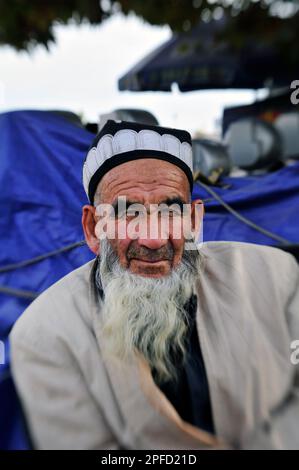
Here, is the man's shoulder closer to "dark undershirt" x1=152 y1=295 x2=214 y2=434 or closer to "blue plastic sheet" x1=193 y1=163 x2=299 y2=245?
"dark undershirt" x1=152 y1=295 x2=214 y2=434

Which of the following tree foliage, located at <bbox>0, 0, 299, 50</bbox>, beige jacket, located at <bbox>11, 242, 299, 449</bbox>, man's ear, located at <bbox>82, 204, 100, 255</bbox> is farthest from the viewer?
tree foliage, located at <bbox>0, 0, 299, 50</bbox>

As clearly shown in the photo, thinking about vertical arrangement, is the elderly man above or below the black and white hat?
below

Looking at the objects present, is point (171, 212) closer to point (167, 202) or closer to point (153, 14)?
point (167, 202)

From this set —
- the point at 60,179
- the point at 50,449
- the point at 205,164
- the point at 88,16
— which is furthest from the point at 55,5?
the point at 50,449

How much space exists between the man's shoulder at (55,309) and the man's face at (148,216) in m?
0.11

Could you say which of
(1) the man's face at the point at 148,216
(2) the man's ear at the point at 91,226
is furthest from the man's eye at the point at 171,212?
(2) the man's ear at the point at 91,226

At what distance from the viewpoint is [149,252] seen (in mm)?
745

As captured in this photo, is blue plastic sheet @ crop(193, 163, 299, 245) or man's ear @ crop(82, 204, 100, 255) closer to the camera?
man's ear @ crop(82, 204, 100, 255)

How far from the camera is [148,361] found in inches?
30.3

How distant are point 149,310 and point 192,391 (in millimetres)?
155

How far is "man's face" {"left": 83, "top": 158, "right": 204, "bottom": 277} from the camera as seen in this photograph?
747 mm

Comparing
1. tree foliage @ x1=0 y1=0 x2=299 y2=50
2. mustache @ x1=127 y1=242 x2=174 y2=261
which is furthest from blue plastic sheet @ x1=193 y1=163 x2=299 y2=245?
tree foliage @ x1=0 y1=0 x2=299 y2=50

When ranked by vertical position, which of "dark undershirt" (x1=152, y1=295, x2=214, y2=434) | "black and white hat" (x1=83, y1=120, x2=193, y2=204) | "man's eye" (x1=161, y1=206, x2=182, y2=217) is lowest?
"dark undershirt" (x1=152, y1=295, x2=214, y2=434)

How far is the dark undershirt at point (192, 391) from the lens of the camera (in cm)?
75
